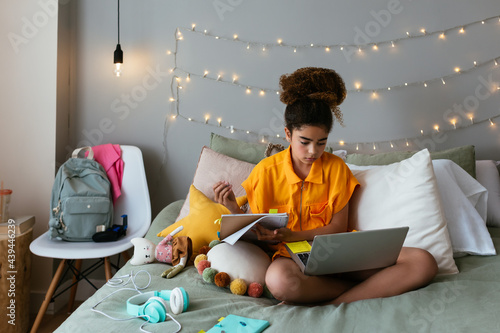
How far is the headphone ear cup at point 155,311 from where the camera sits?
113 cm

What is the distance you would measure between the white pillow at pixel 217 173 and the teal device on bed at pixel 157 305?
0.66 meters

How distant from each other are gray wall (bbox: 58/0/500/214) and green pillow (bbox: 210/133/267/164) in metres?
0.19

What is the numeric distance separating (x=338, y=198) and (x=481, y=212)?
2.12ft

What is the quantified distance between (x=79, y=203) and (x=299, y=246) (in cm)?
112

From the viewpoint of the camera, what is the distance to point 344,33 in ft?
7.34

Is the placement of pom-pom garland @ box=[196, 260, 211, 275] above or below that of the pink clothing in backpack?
below

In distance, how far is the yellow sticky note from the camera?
136cm

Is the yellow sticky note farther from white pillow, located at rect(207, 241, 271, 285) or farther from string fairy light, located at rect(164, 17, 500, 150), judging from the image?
string fairy light, located at rect(164, 17, 500, 150)

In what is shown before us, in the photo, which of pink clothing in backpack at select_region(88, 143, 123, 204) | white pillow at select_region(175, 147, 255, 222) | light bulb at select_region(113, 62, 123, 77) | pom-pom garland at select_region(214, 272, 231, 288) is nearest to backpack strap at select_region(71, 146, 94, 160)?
pink clothing in backpack at select_region(88, 143, 123, 204)

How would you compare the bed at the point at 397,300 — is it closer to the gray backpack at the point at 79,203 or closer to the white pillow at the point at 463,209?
the white pillow at the point at 463,209

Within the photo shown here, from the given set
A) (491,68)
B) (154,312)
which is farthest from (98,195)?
(491,68)

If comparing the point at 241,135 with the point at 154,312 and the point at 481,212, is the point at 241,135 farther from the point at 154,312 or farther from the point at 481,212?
the point at 154,312

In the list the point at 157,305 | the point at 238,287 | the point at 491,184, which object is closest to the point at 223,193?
the point at 238,287

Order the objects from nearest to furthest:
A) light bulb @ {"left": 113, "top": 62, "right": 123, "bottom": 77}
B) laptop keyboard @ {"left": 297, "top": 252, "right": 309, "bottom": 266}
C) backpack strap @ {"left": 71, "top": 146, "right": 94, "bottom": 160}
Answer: laptop keyboard @ {"left": 297, "top": 252, "right": 309, "bottom": 266}
backpack strap @ {"left": 71, "top": 146, "right": 94, "bottom": 160}
light bulb @ {"left": 113, "top": 62, "right": 123, "bottom": 77}
